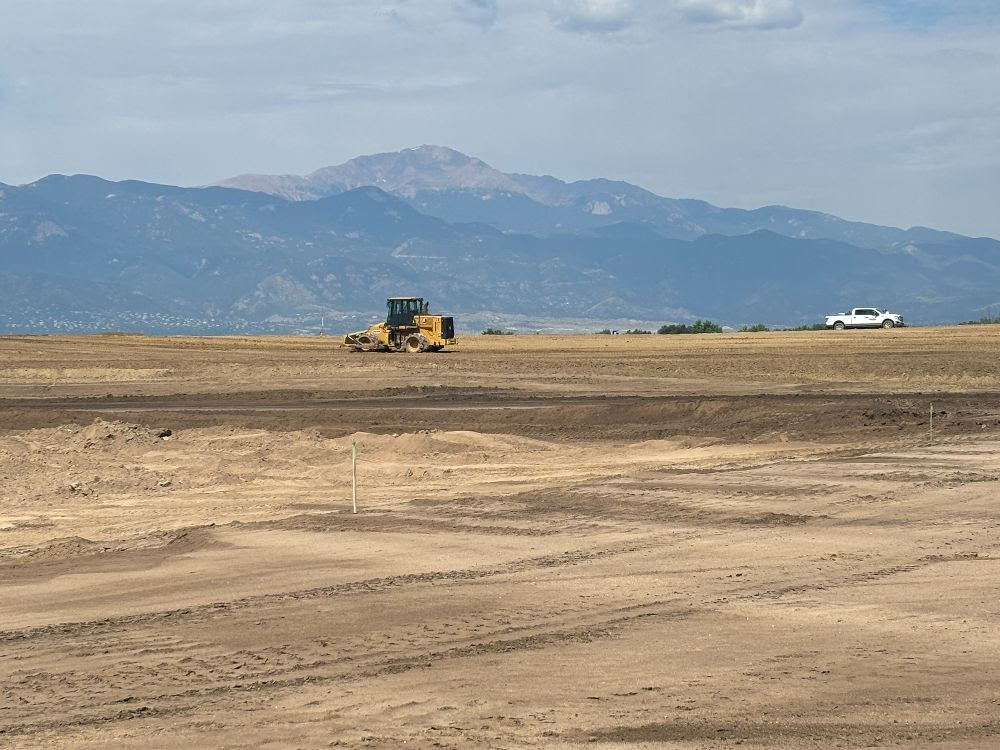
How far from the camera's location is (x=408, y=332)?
62.8 metres

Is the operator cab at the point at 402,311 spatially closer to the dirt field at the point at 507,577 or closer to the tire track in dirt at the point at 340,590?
the dirt field at the point at 507,577

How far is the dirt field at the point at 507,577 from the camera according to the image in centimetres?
1069

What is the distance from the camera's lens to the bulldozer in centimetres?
6244

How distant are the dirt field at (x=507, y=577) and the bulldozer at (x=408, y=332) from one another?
2593 cm

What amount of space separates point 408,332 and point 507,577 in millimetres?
47439

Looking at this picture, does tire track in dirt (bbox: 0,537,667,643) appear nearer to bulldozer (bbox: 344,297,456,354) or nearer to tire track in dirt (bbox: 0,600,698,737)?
tire track in dirt (bbox: 0,600,698,737)

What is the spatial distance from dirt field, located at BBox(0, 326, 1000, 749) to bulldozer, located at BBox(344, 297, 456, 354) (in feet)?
85.1

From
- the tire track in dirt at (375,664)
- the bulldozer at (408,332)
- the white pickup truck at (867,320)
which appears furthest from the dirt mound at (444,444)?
the white pickup truck at (867,320)

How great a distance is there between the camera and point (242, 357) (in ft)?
200

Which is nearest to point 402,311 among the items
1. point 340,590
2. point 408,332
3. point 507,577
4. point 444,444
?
point 408,332

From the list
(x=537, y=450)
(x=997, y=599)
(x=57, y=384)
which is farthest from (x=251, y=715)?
(x=57, y=384)

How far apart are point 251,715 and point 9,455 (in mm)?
19061

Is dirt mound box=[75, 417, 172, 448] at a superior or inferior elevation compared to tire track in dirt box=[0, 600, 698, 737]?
superior

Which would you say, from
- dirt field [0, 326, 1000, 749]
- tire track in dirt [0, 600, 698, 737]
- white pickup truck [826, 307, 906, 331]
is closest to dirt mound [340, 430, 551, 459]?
dirt field [0, 326, 1000, 749]
